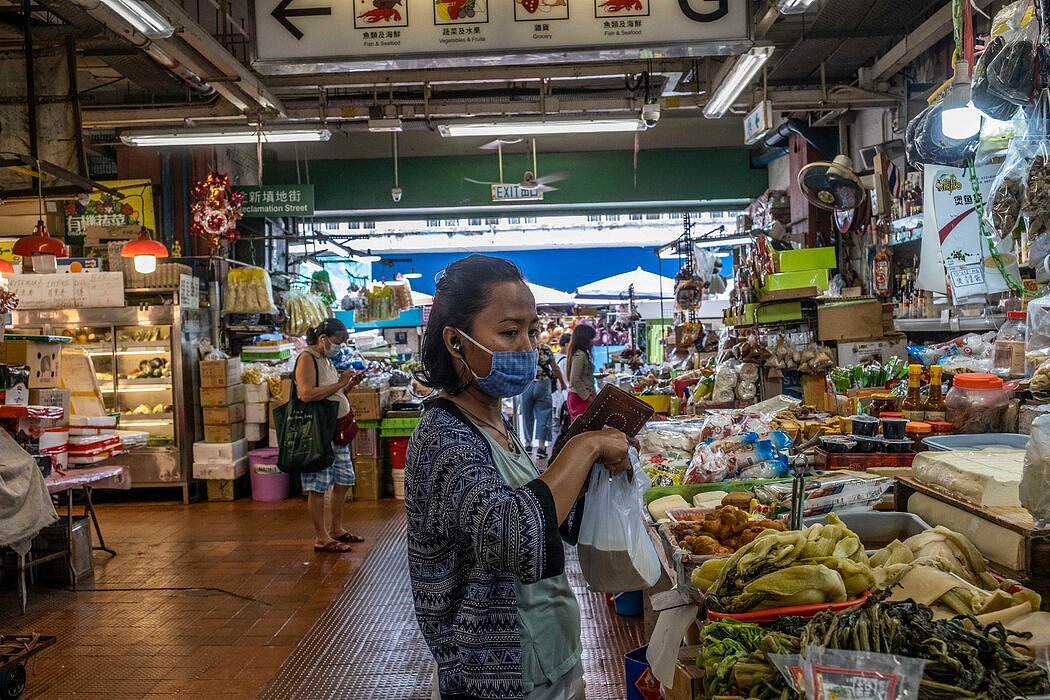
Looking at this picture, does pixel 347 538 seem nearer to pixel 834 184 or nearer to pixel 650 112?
pixel 650 112

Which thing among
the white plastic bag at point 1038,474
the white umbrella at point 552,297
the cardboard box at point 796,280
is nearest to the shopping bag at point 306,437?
the cardboard box at point 796,280

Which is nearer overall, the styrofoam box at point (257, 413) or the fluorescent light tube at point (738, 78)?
the fluorescent light tube at point (738, 78)

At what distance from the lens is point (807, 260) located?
656 cm

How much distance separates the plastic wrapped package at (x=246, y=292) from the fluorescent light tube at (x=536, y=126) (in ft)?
12.3

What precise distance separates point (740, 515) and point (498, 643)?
1.34 meters

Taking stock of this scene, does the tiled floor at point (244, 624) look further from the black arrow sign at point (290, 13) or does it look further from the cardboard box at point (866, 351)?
the black arrow sign at point (290, 13)

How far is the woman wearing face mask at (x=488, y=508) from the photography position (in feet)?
5.24

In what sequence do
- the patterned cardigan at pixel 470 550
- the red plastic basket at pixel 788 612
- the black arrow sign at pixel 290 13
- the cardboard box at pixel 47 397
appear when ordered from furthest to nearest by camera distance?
the cardboard box at pixel 47 397, the black arrow sign at pixel 290 13, the red plastic basket at pixel 788 612, the patterned cardigan at pixel 470 550

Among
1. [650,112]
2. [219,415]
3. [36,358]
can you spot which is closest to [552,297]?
[219,415]

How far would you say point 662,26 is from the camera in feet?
15.4

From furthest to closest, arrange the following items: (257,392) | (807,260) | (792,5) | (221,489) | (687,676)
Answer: (257,392)
(221,489)
(807,260)
(792,5)
(687,676)

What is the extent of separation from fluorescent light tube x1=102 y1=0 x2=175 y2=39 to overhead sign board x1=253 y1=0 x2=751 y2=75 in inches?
21.2

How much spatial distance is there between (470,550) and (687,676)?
0.66 metres

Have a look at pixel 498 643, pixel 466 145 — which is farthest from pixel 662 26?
pixel 466 145
